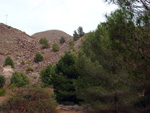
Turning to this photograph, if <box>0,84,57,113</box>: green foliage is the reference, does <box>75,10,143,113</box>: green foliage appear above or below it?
above

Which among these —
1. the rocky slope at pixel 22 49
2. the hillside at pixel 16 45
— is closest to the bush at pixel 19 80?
the rocky slope at pixel 22 49

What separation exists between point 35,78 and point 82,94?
64.7 ft

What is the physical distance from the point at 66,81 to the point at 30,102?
173 inches

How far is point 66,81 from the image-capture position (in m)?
17.2

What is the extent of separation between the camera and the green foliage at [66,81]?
55.5ft

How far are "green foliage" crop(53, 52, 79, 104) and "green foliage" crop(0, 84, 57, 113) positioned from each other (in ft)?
7.63

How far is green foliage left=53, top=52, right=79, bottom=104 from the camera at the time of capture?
16.9 meters

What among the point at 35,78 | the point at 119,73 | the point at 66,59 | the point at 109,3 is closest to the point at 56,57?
the point at 35,78

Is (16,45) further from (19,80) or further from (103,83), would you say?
(103,83)

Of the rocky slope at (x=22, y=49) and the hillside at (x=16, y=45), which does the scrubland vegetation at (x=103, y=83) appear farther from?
the hillside at (x=16, y=45)

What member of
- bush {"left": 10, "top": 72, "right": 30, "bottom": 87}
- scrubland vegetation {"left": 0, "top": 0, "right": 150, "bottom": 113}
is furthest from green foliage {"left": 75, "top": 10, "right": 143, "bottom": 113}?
bush {"left": 10, "top": 72, "right": 30, "bottom": 87}

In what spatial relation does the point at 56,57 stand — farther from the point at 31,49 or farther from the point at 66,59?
the point at 66,59

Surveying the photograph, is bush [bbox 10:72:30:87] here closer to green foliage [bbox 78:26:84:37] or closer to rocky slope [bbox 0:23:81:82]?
rocky slope [bbox 0:23:81:82]

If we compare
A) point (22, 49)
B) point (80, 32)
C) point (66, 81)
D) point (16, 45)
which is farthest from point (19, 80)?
point (80, 32)
